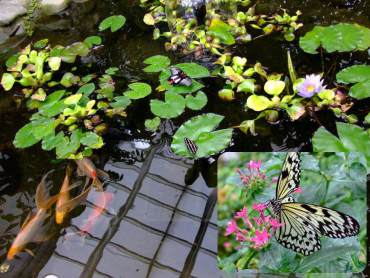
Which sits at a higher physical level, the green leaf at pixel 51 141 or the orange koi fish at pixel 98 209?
the green leaf at pixel 51 141

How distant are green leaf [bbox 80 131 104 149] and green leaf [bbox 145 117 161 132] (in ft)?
0.64

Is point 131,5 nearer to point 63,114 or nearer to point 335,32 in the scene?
point 63,114

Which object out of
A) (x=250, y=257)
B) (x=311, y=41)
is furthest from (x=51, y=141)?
(x=311, y=41)

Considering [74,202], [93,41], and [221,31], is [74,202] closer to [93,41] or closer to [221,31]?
[93,41]

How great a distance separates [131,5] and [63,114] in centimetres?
98

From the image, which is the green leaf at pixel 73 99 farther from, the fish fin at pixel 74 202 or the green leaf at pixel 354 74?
the green leaf at pixel 354 74

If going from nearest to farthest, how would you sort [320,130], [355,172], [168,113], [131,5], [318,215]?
[318,215], [355,172], [320,130], [168,113], [131,5]

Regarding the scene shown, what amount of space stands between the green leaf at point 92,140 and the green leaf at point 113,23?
77 centimetres

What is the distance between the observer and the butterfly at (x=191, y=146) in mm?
1649

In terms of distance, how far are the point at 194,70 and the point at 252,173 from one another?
2.39ft

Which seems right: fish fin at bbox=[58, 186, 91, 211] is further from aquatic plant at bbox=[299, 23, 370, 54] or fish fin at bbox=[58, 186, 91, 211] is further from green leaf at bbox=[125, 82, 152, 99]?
aquatic plant at bbox=[299, 23, 370, 54]

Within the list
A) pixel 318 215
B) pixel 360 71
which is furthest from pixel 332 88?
pixel 318 215

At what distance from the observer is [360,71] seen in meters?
1.86

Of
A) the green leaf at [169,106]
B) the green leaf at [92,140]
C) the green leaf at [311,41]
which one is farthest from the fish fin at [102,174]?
the green leaf at [311,41]
